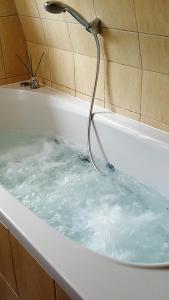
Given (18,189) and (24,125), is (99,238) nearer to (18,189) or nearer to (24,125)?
(18,189)

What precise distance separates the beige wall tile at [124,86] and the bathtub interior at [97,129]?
0.08 m

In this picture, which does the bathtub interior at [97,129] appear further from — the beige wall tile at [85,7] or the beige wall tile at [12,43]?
the beige wall tile at [85,7]

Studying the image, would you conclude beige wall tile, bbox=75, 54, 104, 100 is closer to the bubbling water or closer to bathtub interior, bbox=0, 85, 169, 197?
bathtub interior, bbox=0, 85, 169, 197

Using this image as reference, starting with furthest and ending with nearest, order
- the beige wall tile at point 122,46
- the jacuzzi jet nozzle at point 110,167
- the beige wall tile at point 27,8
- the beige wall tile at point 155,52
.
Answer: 1. the beige wall tile at point 27,8
2. the jacuzzi jet nozzle at point 110,167
3. the beige wall tile at point 122,46
4. the beige wall tile at point 155,52

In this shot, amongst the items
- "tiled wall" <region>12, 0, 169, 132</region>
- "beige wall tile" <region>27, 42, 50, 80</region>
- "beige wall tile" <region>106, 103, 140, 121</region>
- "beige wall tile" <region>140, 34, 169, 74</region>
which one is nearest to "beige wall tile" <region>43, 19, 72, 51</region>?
"tiled wall" <region>12, 0, 169, 132</region>

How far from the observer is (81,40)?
177 centimetres

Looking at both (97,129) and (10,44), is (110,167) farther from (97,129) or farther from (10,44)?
(10,44)

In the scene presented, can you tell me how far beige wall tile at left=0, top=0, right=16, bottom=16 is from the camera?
2.11 meters

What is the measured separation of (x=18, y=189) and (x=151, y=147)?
2.11 ft

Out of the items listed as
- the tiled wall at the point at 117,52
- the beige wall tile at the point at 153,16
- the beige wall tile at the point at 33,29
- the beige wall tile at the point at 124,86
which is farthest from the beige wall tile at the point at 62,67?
the beige wall tile at the point at 153,16

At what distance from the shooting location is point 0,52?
7.27 ft

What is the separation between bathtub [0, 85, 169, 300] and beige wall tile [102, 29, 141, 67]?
0.95 feet

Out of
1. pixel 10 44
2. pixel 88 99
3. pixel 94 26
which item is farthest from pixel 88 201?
pixel 10 44

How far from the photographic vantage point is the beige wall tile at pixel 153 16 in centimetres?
124
